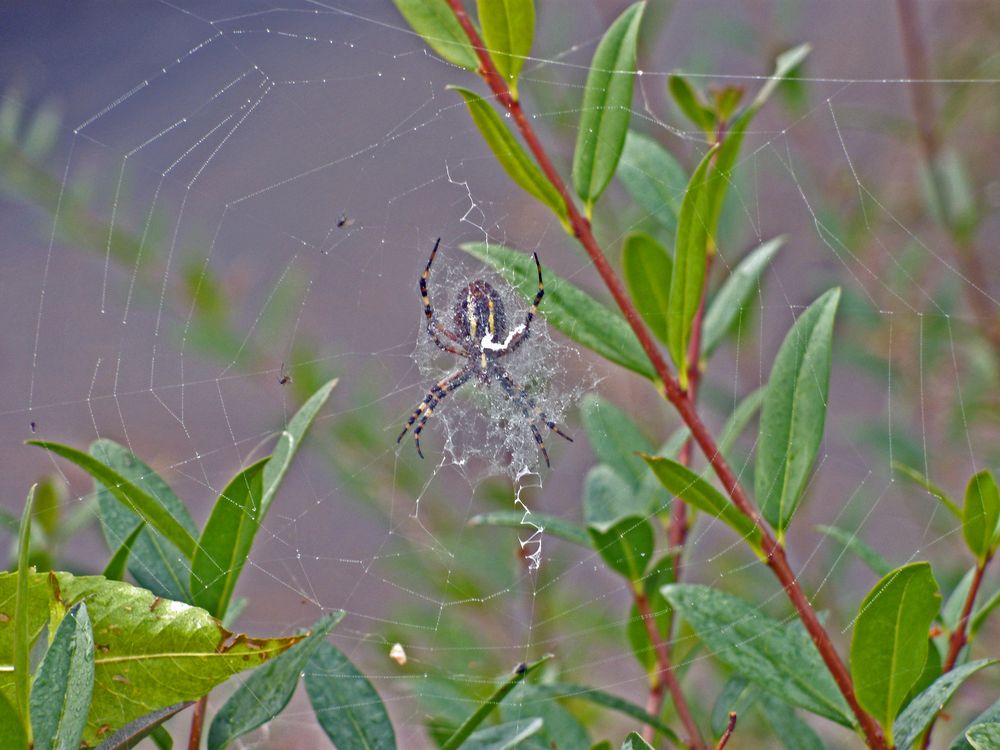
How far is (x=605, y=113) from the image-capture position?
1456 mm

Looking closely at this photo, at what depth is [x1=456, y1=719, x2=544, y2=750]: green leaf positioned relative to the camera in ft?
4.06

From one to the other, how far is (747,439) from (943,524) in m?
1.27

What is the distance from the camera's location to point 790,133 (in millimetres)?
3428

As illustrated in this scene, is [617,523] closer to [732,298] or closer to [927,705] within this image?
[927,705]

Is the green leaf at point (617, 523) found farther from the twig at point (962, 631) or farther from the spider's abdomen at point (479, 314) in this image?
the spider's abdomen at point (479, 314)

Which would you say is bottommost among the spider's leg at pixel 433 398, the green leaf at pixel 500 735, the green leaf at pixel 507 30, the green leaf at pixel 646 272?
the green leaf at pixel 500 735

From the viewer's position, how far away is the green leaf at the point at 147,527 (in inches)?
51.4

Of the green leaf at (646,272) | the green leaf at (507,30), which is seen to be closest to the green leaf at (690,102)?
the green leaf at (646,272)

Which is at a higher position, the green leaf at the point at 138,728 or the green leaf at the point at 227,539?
the green leaf at the point at 227,539

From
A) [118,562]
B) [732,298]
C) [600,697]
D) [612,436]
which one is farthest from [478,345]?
[118,562]

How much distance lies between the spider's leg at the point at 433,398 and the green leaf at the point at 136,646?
1865mm

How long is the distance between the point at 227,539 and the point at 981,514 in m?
1.00

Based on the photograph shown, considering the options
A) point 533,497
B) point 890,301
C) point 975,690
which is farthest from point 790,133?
point 975,690

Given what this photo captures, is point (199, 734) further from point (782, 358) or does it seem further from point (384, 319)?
point (384, 319)
